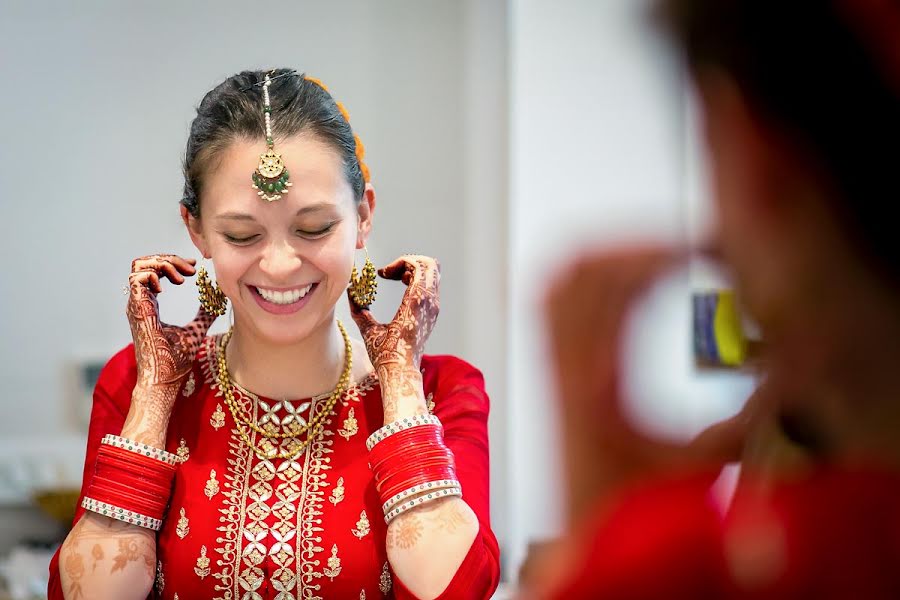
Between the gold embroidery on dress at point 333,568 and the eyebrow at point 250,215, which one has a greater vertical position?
the eyebrow at point 250,215

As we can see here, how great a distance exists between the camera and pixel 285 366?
1.43 metres

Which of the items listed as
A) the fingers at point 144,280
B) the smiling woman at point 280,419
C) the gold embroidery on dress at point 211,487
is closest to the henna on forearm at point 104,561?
the smiling woman at point 280,419

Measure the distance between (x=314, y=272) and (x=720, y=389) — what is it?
3.56 ft

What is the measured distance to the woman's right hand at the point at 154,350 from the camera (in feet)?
4.26

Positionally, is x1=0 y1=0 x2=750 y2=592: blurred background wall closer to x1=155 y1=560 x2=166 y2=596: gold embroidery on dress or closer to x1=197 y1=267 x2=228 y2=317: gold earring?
x1=197 y1=267 x2=228 y2=317: gold earring

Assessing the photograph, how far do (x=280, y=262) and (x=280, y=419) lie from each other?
0.25m

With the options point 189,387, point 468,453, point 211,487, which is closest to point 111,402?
point 189,387

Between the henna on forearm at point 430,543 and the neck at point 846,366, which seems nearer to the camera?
the neck at point 846,366

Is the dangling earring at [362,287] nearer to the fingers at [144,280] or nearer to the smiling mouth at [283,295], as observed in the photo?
the smiling mouth at [283,295]

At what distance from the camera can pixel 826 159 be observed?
9.1 inches

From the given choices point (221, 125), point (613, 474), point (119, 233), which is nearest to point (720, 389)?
point (613, 474)

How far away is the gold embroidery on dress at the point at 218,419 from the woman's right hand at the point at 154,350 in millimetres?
70

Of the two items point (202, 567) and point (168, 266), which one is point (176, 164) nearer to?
point (168, 266)

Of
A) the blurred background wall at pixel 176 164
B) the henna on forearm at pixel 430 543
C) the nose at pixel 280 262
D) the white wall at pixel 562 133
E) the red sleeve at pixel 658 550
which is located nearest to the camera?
the red sleeve at pixel 658 550
